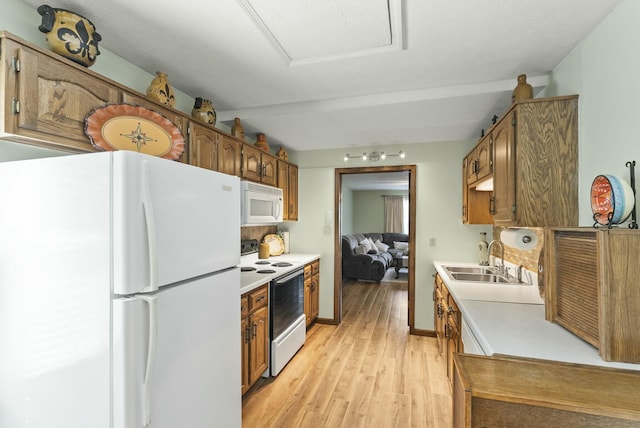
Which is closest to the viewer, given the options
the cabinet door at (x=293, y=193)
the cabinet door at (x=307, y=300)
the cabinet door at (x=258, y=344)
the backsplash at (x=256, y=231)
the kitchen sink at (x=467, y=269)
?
the cabinet door at (x=258, y=344)

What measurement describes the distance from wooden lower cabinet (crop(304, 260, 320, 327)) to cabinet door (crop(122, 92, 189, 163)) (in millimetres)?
1911

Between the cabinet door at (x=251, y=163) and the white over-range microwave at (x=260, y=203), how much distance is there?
98 millimetres

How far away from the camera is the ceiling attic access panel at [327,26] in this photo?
130cm

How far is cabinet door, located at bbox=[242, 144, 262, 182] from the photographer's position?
2645 mm

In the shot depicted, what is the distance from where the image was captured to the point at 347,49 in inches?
64.9

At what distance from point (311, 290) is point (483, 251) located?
2.08 m

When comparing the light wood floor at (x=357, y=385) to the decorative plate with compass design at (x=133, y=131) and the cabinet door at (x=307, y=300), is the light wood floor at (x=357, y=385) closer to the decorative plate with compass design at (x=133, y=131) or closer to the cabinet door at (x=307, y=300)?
the cabinet door at (x=307, y=300)

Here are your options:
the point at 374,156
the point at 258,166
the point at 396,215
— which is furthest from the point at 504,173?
the point at 396,215

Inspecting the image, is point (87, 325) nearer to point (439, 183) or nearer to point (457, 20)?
point (457, 20)

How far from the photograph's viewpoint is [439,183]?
3.39 m

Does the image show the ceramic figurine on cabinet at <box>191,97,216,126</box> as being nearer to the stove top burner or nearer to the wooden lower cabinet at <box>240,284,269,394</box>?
the wooden lower cabinet at <box>240,284,269,394</box>

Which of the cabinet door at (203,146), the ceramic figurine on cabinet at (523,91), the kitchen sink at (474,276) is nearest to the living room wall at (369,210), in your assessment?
A: the kitchen sink at (474,276)

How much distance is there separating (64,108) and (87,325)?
961mm

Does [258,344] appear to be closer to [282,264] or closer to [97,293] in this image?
[282,264]
